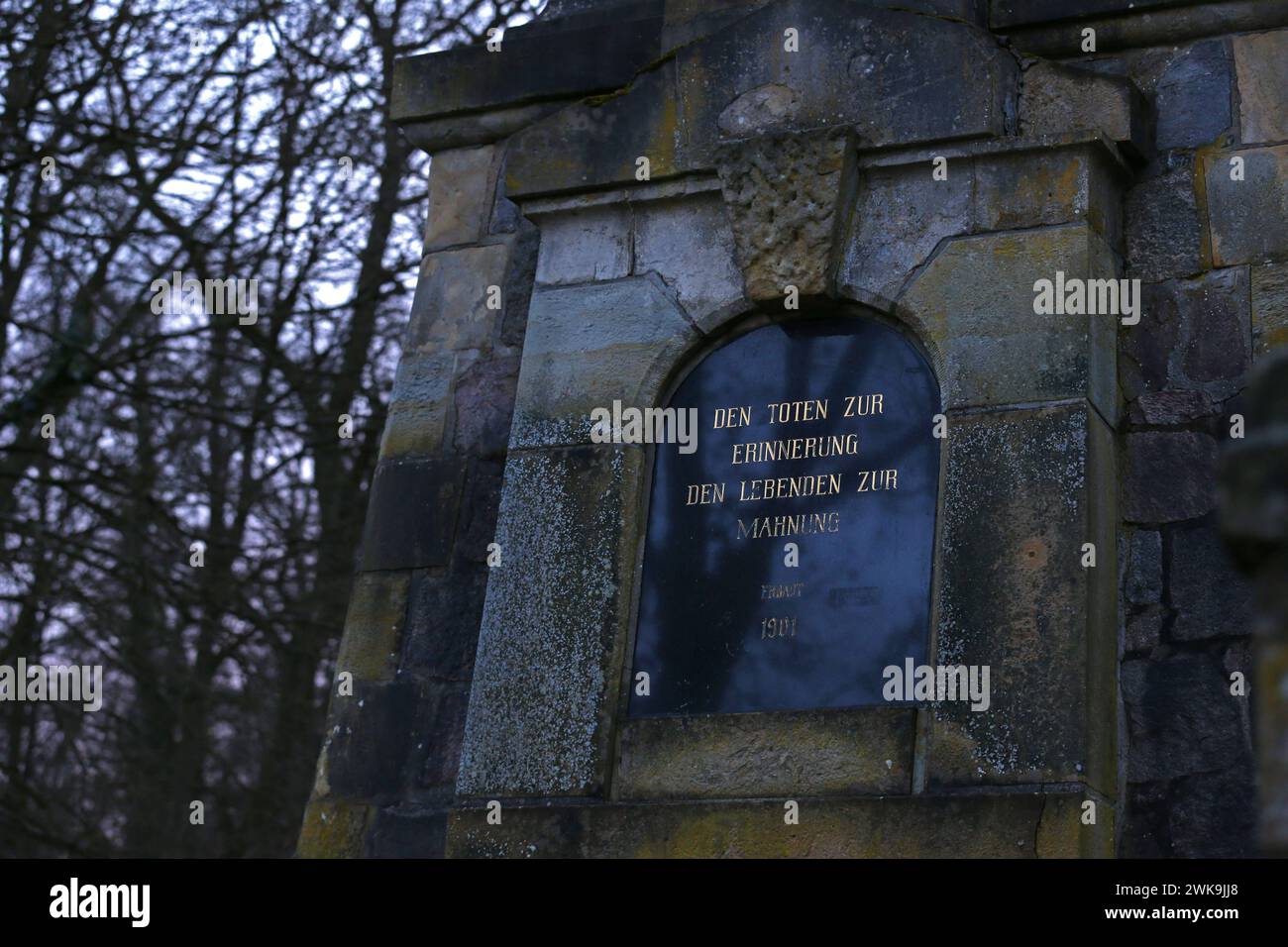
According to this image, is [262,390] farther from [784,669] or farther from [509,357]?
[784,669]

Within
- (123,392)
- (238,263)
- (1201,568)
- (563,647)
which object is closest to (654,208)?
(563,647)

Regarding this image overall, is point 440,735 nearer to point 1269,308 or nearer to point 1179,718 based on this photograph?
point 1179,718

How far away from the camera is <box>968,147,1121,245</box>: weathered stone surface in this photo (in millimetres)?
5297

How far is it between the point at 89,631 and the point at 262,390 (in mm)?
1710

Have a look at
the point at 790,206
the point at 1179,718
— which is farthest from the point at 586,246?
the point at 1179,718

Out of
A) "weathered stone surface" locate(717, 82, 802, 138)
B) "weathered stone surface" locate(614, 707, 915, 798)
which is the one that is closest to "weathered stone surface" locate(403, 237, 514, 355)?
"weathered stone surface" locate(717, 82, 802, 138)

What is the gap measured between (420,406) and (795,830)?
2106 millimetres

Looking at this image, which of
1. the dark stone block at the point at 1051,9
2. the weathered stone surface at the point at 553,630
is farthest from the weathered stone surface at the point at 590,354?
the dark stone block at the point at 1051,9

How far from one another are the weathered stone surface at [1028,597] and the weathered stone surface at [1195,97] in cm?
91

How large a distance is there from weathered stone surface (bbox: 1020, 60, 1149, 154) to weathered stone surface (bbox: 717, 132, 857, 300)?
1.67ft

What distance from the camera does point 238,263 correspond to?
1075cm

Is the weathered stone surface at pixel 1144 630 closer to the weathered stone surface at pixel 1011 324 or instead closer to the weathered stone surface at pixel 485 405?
the weathered stone surface at pixel 1011 324

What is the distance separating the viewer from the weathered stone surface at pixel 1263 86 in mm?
5328

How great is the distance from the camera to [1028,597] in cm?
495
